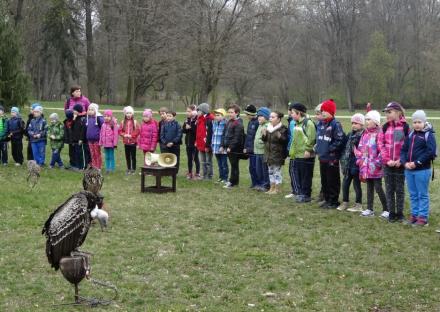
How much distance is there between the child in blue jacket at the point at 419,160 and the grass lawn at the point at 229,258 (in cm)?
36

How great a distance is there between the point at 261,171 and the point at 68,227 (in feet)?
24.0

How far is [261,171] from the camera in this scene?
1198 centimetres

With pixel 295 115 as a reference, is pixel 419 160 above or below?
below

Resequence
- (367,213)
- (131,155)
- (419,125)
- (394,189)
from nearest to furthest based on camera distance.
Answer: (419,125) → (394,189) → (367,213) → (131,155)

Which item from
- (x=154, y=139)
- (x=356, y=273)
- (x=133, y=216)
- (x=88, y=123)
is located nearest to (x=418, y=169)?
(x=356, y=273)

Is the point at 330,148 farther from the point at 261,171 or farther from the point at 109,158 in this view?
the point at 109,158

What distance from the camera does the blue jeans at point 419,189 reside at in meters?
8.61

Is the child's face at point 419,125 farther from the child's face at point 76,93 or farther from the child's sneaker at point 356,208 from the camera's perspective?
the child's face at point 76,93

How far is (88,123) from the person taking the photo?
543 inches

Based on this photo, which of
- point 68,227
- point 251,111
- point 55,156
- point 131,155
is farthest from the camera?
point 55,156

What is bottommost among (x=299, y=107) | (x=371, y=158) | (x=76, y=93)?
(x=371, y=158)

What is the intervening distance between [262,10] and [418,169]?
27.5 meters

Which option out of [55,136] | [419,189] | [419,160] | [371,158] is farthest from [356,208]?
[55,136]

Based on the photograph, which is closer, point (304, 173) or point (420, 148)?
point (420, 148)
